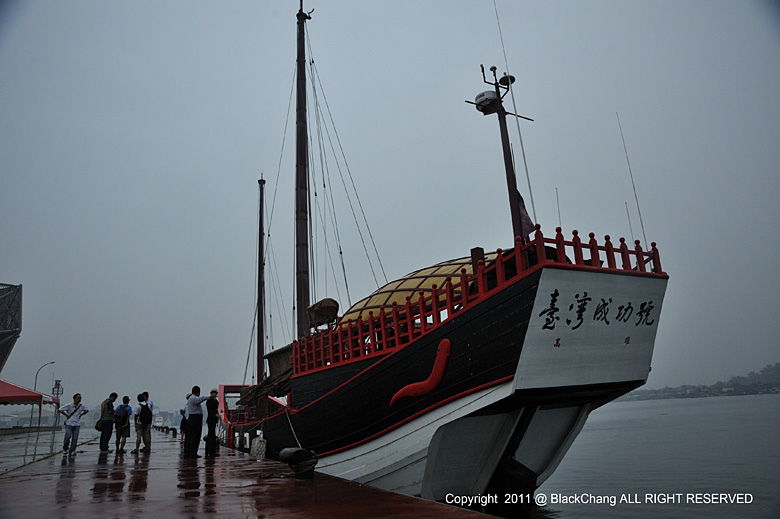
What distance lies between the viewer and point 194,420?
438 inches

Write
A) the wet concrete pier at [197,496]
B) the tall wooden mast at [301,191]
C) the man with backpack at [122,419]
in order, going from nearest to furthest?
the wet concrete pier at [197,496]
the man with backpack at [122,419]
the tall wooden mast at [301,191]

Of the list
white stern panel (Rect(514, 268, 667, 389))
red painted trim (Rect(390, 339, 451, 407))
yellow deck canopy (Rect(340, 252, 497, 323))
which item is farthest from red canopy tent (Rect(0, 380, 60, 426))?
white stern panel (Rect(514, 268, 667, 389))

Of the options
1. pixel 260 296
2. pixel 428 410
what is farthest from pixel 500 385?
pixel 260 296

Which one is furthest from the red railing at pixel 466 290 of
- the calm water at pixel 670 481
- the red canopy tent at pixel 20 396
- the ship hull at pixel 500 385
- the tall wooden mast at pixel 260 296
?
the tall wooden mast at pixel 260 296

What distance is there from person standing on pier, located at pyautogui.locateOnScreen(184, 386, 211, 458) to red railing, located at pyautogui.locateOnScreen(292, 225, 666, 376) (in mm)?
2875

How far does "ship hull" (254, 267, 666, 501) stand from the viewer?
717 centimetres

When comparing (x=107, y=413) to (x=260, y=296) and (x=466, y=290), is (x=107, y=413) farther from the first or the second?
(x=260, y=296)

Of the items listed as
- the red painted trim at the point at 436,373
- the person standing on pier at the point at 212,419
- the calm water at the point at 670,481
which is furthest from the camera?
the calm water at the point at 670,481

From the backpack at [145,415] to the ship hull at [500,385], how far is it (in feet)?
17.2

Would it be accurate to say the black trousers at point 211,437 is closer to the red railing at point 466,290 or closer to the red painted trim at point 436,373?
the red railing at point 466,290

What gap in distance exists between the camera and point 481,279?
7.74 metres

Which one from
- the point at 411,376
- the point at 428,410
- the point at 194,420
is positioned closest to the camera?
the point at 428,410

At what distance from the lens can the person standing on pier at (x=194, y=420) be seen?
35.8 feet

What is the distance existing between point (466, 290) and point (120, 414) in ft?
33.5
